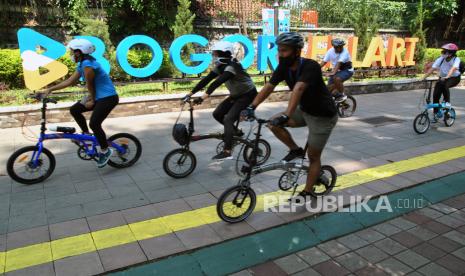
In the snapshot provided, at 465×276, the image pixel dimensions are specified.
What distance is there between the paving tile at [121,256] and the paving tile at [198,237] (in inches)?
16.9

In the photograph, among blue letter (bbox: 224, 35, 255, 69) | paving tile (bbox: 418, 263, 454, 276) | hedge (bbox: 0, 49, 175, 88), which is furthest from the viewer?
blue letter (bbox: 224, 35, 255, 69)

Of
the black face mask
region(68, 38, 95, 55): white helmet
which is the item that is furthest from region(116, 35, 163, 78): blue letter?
the black face mask

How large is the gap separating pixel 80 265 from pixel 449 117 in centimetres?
817

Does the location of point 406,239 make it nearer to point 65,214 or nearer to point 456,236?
point 456,236

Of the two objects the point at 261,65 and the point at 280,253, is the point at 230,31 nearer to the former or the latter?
the point at 261,65

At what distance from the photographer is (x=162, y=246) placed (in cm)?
360

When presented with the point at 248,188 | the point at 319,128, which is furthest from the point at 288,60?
the point at 248,188

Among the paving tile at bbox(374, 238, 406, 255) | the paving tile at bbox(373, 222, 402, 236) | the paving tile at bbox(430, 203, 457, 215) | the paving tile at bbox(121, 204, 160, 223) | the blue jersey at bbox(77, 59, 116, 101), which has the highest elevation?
the blue jersey at bbox(77, 59, 116, 101)

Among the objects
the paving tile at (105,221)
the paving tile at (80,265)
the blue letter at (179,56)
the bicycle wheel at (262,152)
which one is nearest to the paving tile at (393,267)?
the paving tile at (80,265)

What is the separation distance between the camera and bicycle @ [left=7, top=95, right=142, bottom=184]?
4953 millimetres

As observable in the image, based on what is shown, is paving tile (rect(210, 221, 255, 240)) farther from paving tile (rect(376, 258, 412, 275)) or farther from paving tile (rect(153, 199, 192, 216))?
paving tile (rect(376, 258, 412, 275))

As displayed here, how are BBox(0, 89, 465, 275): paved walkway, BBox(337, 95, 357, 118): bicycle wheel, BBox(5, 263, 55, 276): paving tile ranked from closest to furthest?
BBox(5, 263, 55, 276): paving tile, BBox(0, 89, 465, 275): paved walkway, BBox(337, 95, 357, 118): bicycle wheel

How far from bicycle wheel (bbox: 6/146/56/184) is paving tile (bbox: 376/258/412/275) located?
4.28 metres

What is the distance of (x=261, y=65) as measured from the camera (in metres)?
11.9
